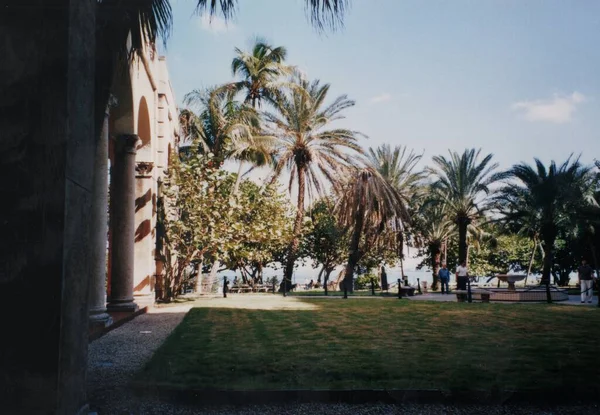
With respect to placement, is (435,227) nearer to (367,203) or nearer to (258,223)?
(367,203)

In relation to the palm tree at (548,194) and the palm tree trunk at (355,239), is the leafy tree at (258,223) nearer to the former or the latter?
the palm tree trunk at (355,239)

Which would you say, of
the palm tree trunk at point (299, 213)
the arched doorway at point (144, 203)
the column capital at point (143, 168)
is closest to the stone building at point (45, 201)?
the arched doorway at point (144, 203)

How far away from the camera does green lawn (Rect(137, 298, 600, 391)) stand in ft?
17.6

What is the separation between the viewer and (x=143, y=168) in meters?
16.9

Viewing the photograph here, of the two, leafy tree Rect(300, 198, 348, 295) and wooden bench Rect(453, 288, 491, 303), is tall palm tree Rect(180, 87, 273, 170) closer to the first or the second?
wooden bench Rect(453, 288, 491, 303)

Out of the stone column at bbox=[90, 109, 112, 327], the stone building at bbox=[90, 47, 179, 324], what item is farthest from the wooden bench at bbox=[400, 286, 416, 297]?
the stone column at bbox=[90, 109, 112, 327]

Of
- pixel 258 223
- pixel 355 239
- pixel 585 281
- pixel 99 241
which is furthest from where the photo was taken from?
pixel 355 239

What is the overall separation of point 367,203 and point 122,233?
58.7 feet

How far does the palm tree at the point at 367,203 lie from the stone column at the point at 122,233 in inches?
668

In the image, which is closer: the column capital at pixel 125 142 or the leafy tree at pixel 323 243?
the column capital at pixel 125 142

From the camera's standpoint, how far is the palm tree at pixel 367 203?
29109 millimetres

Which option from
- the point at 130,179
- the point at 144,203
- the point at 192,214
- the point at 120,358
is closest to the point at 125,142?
the point at 130,179

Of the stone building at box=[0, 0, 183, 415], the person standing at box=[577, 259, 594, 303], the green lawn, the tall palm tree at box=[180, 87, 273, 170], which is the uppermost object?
the tall palm tree at box=[180, 87, 273, 170]

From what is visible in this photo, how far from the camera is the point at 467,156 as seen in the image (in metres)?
31.4
